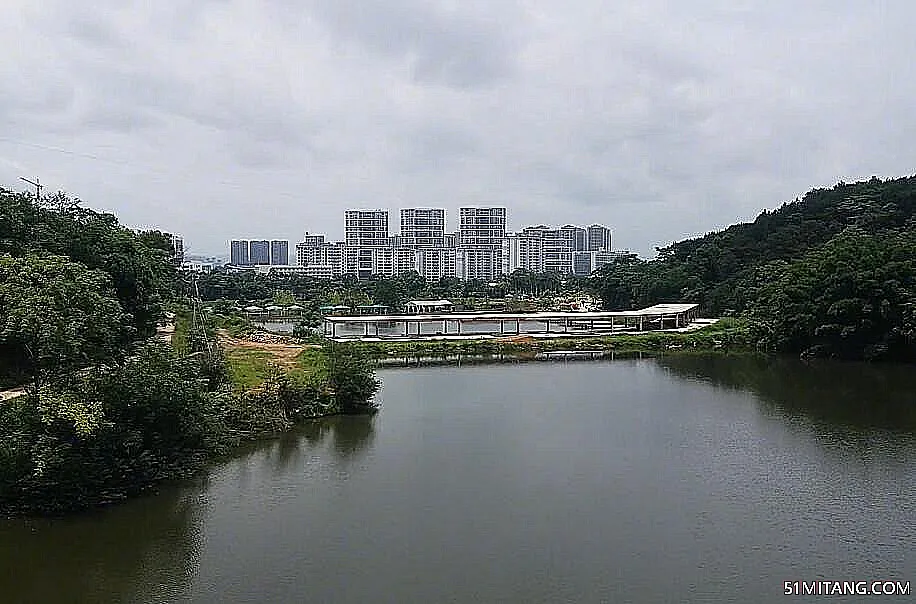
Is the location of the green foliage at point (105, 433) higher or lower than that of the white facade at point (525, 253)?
lower

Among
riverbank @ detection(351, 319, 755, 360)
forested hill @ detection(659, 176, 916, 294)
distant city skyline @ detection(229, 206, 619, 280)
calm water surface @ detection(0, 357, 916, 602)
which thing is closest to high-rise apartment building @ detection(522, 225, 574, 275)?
distant city skyline @ detection(229, 206, 619, 280)

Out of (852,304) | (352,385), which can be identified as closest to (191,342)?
(352,385)

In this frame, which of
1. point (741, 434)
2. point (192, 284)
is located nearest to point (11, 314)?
point (741, 434)

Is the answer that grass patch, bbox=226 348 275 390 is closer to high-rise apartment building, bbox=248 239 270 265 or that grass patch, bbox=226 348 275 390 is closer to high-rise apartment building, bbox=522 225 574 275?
high-rise apartment building, bbox=522 225 574 275

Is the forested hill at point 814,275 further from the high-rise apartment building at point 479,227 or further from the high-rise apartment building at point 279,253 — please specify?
the high-rise apartment building at point 279,253

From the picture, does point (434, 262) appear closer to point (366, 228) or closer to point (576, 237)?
point (366, 228)

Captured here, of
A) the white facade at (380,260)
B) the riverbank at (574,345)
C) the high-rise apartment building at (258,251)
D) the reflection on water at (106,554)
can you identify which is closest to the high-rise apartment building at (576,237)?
the white facade at (380,260)

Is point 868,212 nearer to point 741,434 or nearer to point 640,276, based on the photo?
point 640,276
